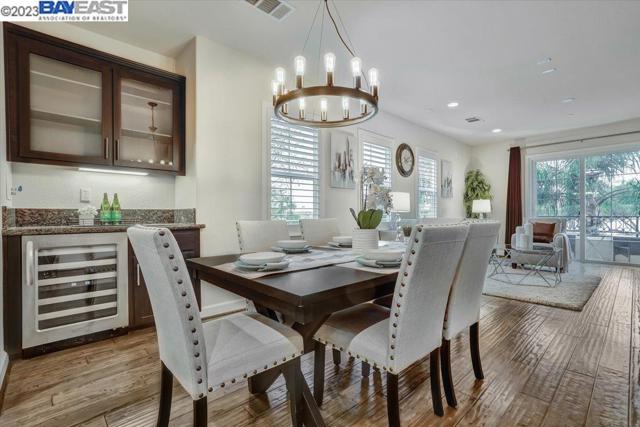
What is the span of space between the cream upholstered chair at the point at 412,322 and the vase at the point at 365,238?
616 millimetres

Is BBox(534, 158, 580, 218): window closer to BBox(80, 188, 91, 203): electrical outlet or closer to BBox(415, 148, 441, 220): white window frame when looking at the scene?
BBox(415, 148, 441, 220): white window frame

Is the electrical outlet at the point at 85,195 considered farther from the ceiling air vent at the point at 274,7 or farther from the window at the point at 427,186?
the window at the point at 427,186

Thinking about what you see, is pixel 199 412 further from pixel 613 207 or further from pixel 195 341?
pixel 613 207

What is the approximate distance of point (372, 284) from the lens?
136cm

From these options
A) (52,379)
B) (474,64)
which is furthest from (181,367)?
(474,64)

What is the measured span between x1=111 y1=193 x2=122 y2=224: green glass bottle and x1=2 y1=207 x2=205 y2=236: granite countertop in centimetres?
8

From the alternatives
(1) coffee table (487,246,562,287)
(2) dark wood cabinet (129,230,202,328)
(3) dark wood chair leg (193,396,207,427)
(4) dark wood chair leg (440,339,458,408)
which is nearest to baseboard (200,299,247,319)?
(2) dark wood cabinet (129,230,202,328)

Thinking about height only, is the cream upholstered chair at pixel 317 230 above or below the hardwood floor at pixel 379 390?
above

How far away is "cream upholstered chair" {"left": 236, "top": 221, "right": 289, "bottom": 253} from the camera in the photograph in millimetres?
2346

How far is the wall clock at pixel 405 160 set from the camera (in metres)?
5.41

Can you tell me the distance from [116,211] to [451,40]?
141 inches

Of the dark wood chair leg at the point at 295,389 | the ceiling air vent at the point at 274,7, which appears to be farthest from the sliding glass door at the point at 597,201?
the dark wood chair leg at the point at 295,389

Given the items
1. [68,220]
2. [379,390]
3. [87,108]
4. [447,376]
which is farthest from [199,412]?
[87,108]

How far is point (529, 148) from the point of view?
685 centimetres
